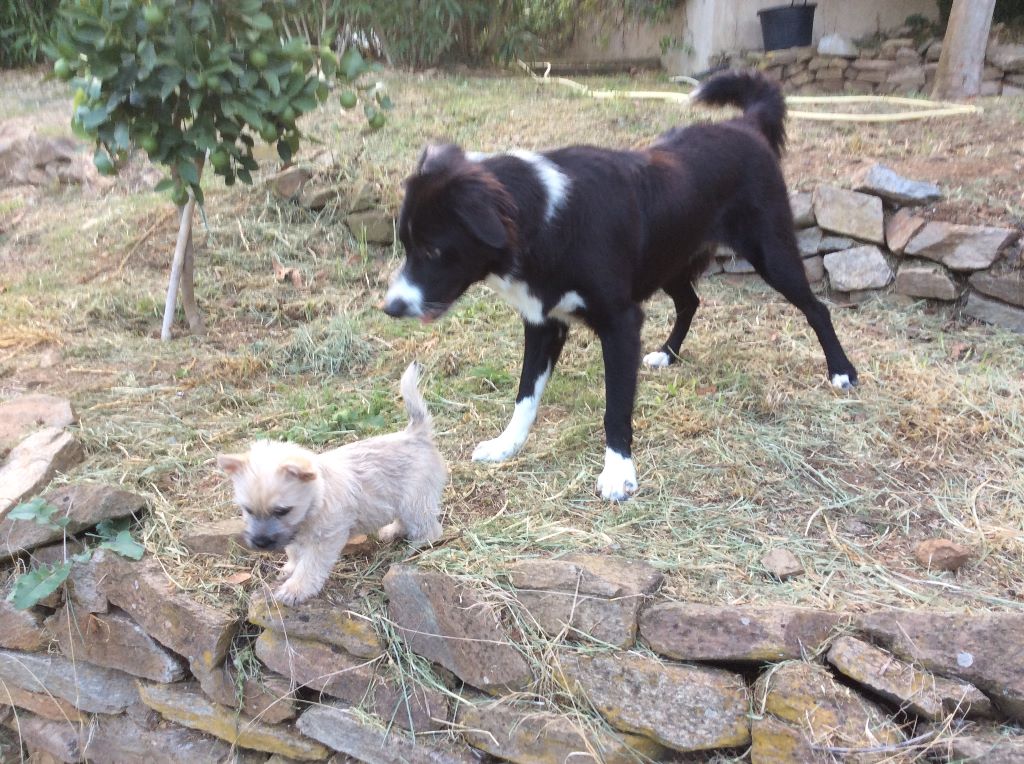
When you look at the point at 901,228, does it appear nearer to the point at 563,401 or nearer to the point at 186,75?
the point at 563,401

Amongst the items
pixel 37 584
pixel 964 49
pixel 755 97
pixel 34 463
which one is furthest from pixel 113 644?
pixel 964 49

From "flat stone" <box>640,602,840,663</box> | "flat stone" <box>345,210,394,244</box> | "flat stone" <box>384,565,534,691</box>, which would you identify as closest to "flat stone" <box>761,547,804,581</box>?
"flat stone" <box>640,602,840,663</box>

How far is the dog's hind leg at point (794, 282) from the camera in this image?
374cm

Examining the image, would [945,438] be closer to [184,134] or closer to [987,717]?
[987,717]

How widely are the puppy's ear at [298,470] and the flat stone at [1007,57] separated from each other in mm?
7885

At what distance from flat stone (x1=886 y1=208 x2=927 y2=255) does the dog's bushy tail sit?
3.47 ft

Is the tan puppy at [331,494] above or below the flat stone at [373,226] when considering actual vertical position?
below

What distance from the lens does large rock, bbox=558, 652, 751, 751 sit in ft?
7.33

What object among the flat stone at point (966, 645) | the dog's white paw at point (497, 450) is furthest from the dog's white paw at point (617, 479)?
the flat stone at point (966, 645)

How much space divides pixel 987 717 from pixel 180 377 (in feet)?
11.9

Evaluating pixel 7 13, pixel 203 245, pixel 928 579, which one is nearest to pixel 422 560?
pixel 928 579

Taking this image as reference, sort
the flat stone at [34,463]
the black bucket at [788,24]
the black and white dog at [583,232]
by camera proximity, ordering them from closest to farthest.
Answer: the black and white dog at [583,232] → the flat stone at [34,463] → the black bucket at [788,24]

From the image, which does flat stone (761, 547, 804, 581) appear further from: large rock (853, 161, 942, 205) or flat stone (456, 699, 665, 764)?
large rock (853, 161, 942, 205)

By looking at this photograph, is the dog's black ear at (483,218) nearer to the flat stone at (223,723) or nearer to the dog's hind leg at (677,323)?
the dog's hind leg at (677,323)
